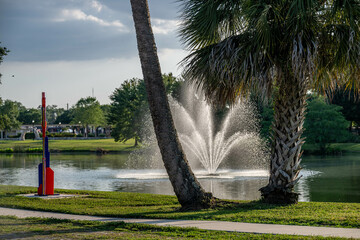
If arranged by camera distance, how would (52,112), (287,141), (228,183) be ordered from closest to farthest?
(287,141), (228,183), (52,112)

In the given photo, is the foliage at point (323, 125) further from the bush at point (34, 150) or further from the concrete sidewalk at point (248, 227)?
the concrete sidewalk at point (248, 227)

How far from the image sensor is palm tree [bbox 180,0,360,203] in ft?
36.0

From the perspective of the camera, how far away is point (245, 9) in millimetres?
11914

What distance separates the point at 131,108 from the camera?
211ft

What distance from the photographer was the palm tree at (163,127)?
11.1 m

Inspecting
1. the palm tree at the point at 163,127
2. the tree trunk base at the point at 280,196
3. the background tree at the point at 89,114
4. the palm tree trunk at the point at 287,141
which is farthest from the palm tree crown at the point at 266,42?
the background tree at the point at 89,114

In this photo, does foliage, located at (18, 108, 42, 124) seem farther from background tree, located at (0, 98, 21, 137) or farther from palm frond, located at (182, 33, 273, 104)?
palm frond, located at (182, 33, 273, 104)

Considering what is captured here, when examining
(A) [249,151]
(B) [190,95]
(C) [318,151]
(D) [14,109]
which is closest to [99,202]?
(A) [249,151]

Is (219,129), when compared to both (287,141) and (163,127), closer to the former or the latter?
(287,141)

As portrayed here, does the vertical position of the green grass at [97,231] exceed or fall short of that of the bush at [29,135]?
it falls short

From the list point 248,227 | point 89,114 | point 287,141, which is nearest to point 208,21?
point 287,141

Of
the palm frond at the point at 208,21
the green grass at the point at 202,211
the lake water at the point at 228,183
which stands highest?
the palm frond at the point at 208,21

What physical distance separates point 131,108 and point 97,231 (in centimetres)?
5628

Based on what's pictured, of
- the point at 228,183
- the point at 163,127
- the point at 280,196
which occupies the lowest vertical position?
the point at 228,183
